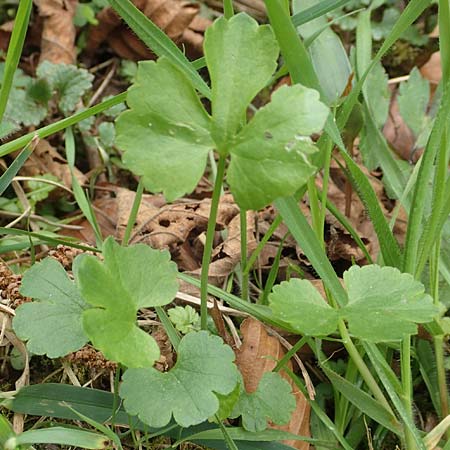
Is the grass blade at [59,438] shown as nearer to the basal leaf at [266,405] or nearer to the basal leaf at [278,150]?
the basal leaf at [266,405]

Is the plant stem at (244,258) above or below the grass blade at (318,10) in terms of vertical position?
below

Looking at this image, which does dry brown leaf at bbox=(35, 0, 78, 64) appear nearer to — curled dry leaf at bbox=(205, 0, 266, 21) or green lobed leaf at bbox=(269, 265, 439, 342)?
curled dry leaf at bbox=(205, 0, 266, 21)

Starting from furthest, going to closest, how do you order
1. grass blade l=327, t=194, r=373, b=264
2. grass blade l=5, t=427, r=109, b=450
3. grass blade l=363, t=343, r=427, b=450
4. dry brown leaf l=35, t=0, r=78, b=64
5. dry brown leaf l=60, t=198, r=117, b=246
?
dry brown leaf l=35, t=0, r=78, b=64, dry brown leaf l=60, t=198, r=117, b=246, grass blade l=327, t=194, r=373, b=264, grass blade l=363, t=343, r=427, b=450, grass blade l=5, t=427, r=109, b=450

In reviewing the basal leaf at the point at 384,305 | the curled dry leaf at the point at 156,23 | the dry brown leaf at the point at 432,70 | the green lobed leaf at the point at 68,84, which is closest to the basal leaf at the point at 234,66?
the basal leaf at the point at 384,305

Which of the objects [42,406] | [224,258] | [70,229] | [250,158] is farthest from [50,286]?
[70,229]

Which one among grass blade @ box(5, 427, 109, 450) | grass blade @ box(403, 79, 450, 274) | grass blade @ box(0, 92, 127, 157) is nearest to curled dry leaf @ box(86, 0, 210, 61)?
grass blade @ box(0, 92, 127, 157)

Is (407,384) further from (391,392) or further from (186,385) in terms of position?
(186,385)
